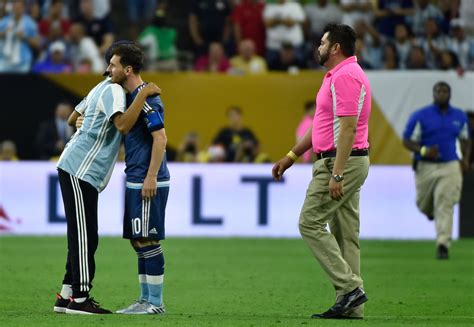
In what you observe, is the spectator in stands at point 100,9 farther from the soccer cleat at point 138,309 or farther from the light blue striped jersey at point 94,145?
the soccer cleat at point 138,309

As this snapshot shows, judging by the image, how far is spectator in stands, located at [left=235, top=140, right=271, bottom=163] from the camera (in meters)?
21.1

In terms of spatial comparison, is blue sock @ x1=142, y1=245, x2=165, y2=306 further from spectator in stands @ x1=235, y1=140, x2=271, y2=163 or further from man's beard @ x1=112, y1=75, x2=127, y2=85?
spectator in stands @ x1=235, y1=140, x2=271, y2=163

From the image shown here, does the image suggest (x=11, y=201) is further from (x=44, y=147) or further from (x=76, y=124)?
(x=76, y=124)

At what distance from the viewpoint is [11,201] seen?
2064 centimetres

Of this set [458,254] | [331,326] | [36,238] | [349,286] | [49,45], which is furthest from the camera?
[49,45]

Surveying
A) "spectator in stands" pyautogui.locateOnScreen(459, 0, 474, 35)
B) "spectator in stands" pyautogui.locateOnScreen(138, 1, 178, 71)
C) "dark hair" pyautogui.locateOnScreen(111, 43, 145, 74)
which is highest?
"spectator in stands" pyautogui.locateOnScreen(459, 0, 474, 35)

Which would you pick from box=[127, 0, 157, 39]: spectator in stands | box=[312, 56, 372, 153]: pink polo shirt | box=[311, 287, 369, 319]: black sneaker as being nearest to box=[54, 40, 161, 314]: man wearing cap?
box=[312, 56, 372, 153]: pink polo shirt

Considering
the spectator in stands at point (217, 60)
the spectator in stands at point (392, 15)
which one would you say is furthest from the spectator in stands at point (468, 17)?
the spectator in stands at point (217, 60)

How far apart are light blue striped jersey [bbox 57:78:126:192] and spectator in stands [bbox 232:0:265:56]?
14.1m

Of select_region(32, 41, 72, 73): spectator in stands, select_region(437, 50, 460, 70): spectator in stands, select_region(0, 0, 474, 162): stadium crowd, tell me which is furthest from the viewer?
select_region(32, 41, 72, 73): spectator in stands

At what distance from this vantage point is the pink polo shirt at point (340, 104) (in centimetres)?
950

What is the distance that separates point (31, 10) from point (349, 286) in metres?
15.3

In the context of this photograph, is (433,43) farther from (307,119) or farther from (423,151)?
(423,151)

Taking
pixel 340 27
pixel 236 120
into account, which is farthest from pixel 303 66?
pixel 340 27
